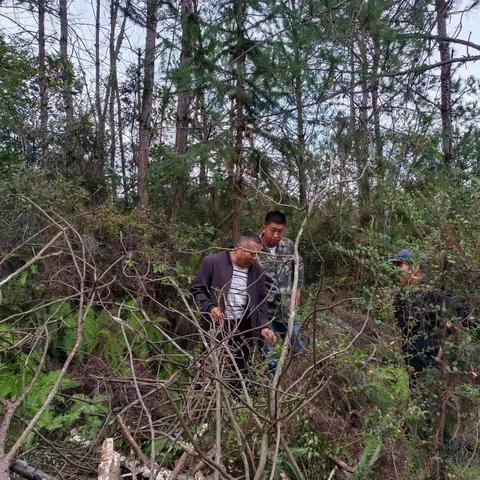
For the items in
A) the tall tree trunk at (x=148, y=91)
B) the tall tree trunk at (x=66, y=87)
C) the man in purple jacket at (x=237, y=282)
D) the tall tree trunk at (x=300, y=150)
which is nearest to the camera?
the man in purple jacket at (x=237, y=282)

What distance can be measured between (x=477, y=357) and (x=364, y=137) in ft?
22.4

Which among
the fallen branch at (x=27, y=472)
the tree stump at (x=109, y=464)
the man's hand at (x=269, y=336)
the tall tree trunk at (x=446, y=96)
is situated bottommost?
the tree stump at (x=109, y=464)

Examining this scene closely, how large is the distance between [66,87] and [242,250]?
31.6 ft

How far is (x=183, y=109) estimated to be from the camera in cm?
911

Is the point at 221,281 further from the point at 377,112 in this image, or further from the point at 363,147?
the point at 377,112

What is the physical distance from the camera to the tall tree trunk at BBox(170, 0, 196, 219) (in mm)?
7773

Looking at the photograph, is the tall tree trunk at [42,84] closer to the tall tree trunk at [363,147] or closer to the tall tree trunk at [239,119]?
the tall tree trunk at [239,119]

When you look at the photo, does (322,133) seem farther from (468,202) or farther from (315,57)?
(468,202)

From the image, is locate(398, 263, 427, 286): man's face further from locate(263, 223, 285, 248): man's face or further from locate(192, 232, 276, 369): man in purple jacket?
locate(263, 223, 285, 248): man's face

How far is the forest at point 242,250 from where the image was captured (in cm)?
333

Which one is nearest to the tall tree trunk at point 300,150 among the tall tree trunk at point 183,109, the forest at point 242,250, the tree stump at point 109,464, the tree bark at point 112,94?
the forest at point 242,250

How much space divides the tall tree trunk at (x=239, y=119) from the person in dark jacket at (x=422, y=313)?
434 centimetres

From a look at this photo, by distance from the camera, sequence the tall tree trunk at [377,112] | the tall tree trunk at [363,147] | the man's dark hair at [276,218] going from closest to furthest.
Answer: the man's dark hair at [276,218]
the tall tree trunk at [363,147]
the tall tree trunk at [377,112]

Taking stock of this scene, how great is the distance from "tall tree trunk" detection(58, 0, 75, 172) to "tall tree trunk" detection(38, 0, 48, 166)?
367mm
